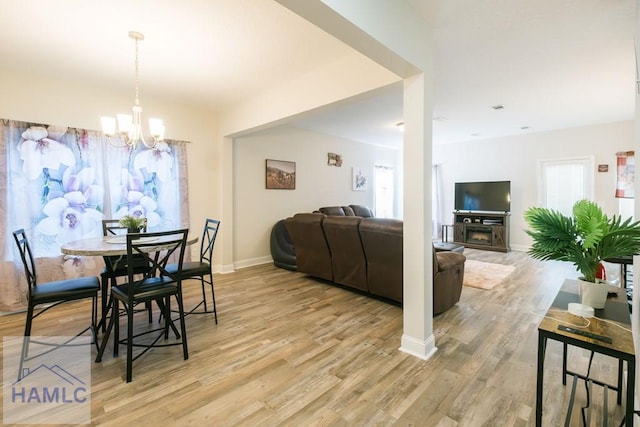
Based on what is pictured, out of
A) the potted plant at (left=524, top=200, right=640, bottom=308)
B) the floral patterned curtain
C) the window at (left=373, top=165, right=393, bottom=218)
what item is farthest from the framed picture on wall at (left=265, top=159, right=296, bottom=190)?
the potted plant at (left=524, top=200, right=640, bottom=308)

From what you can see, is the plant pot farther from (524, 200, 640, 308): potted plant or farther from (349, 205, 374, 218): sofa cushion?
(349, 205, 374, 218): sofa cushion

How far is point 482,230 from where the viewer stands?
662 centimetres

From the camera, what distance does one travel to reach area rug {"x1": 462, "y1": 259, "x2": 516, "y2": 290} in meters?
4.05

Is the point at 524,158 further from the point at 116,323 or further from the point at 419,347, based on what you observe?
the point at 116,323

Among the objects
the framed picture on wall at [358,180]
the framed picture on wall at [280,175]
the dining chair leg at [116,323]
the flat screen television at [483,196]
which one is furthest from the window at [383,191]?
the dining chair leg at [116,323]

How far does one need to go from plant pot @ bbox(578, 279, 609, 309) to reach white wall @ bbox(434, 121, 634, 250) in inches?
179

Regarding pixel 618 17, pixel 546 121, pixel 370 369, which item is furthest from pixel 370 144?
pixel 370 369

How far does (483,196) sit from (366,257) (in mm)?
4770

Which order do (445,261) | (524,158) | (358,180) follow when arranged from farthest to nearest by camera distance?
(358,180), (524,158), (445,261)

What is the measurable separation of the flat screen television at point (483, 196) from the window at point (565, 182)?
64 centimetres

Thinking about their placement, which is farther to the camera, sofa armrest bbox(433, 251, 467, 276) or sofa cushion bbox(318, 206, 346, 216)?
sofa cushion bbox(318, 206, 346, 216)

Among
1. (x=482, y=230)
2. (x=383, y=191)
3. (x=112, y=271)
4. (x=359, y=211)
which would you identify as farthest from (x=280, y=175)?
(x=482, y=230)

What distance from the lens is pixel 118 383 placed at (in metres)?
1.91

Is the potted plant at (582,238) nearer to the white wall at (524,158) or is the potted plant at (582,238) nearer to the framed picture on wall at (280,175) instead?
the framed picture on wall at (280,175)
